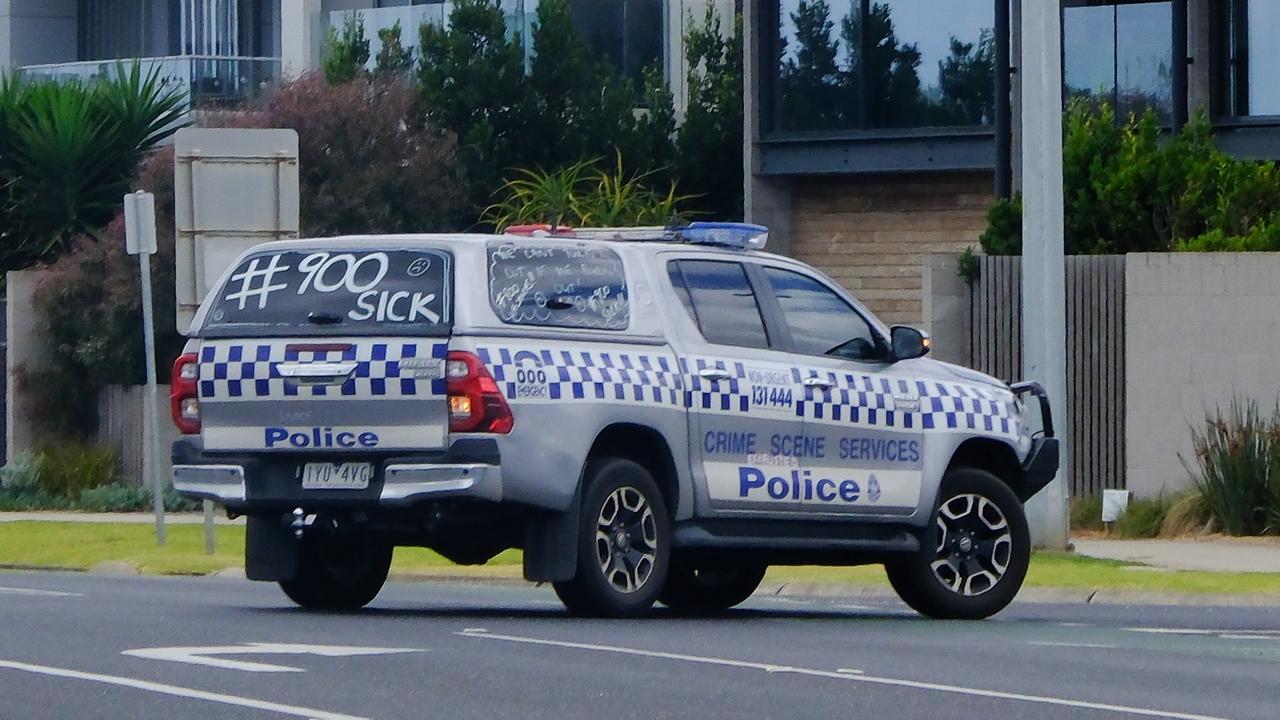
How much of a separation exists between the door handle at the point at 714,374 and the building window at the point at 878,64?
16381 millimetres

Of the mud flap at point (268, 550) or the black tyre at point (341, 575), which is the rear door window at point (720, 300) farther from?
the mud flap at point (268, 550)

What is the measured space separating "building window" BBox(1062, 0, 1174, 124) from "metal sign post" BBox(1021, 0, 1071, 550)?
413 inches

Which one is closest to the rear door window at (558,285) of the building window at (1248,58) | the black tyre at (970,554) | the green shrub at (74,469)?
the black tyre at (970,554)

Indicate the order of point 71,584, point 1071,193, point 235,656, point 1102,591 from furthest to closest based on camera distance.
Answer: point 1071,193 → point 71,584 → point 1102,591 → point 235,656

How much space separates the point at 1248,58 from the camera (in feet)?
92.1

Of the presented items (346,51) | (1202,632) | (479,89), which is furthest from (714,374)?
(346,51)

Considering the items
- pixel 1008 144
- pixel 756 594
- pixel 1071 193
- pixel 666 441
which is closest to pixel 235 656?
pixel 666 441

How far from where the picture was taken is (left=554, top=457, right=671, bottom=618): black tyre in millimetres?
12195

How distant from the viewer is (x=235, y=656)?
1043cm

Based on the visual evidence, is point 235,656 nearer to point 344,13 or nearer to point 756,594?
point 756,594

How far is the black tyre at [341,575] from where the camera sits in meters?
13.4

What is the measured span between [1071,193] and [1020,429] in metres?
9.79

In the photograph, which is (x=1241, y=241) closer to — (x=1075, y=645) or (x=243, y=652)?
(x=1075, y=645)

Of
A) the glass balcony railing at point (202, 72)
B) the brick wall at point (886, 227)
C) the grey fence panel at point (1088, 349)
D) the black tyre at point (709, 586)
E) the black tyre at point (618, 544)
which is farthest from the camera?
the glass balcony railing at point (202, 72)
